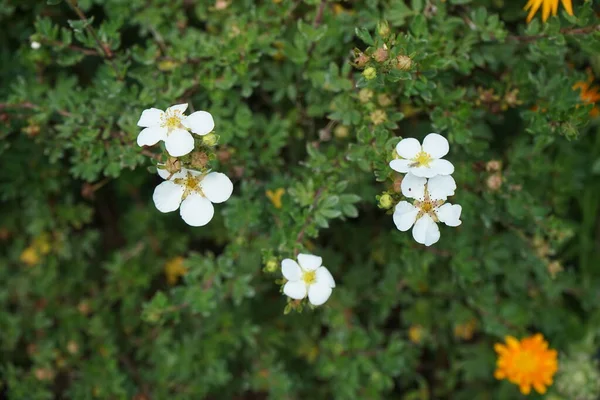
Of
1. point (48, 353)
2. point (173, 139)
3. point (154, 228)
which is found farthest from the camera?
point (154, 228)

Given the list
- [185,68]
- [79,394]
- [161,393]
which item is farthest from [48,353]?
[185,68]

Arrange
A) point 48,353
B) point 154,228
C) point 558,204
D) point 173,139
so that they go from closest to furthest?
1. point 173,139
2. point 558,204
3. point 48,353
4. point 154,228

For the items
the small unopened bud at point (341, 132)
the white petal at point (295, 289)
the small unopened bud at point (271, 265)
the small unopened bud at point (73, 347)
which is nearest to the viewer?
the white petal at point (295, 289)

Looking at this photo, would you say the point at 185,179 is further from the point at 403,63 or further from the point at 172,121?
the point at 403,63

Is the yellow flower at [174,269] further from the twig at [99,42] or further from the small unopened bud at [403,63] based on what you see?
the small unopened bud at [403,63]

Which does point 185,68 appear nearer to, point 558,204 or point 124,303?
point 124,303

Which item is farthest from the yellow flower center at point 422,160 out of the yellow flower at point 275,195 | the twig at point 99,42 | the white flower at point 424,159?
the twig at point 99,42
